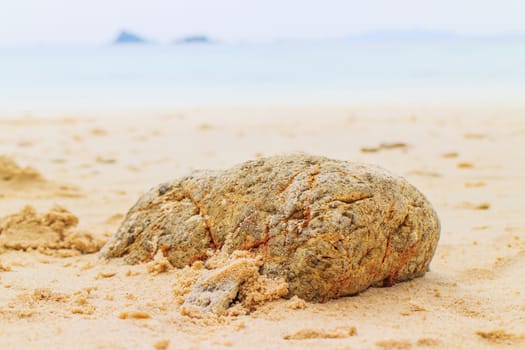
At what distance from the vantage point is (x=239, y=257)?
2.60 metres

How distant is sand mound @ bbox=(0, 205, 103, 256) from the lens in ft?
11.1

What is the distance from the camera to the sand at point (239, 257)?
84.5 inches

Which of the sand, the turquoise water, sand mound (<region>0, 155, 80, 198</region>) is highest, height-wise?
the turquoise water

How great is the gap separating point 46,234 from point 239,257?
146 centimetres

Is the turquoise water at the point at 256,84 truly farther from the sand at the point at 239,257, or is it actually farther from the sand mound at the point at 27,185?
the sand mound at the point at 27,185

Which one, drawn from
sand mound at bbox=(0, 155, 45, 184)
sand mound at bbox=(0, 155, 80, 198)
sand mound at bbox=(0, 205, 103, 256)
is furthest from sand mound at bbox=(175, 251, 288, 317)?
sand mound at bbox=(0, 155, 45, 184)

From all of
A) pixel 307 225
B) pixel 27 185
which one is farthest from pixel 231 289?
pixel 27 185

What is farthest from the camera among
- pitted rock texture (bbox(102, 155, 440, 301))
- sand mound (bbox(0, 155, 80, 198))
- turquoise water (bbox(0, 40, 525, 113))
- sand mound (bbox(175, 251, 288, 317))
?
turquoise water (bbox(0, 40, 525, 113))

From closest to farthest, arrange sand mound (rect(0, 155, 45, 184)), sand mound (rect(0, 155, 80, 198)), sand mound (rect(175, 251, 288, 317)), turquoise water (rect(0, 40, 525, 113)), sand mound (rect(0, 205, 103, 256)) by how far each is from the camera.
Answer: sand mound (rect(175, 251, 288, 317))
sand mound (rect(0, 205, 103, 256))
sand mound (rect(0, 155, 80, 198))
sand mound (rect(0, 155, 45, 184))
turquoise water (rect(0, 40, 525, 113))

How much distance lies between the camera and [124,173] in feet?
19.8

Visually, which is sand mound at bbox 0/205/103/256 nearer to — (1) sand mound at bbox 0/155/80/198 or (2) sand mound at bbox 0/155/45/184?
(1) sand mound at bbox 0/155/80/198

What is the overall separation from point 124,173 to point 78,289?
348cm

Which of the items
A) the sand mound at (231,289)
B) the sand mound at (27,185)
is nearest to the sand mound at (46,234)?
the sand mound at (231,289)

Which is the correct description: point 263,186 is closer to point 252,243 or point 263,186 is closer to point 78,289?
point 252,243
